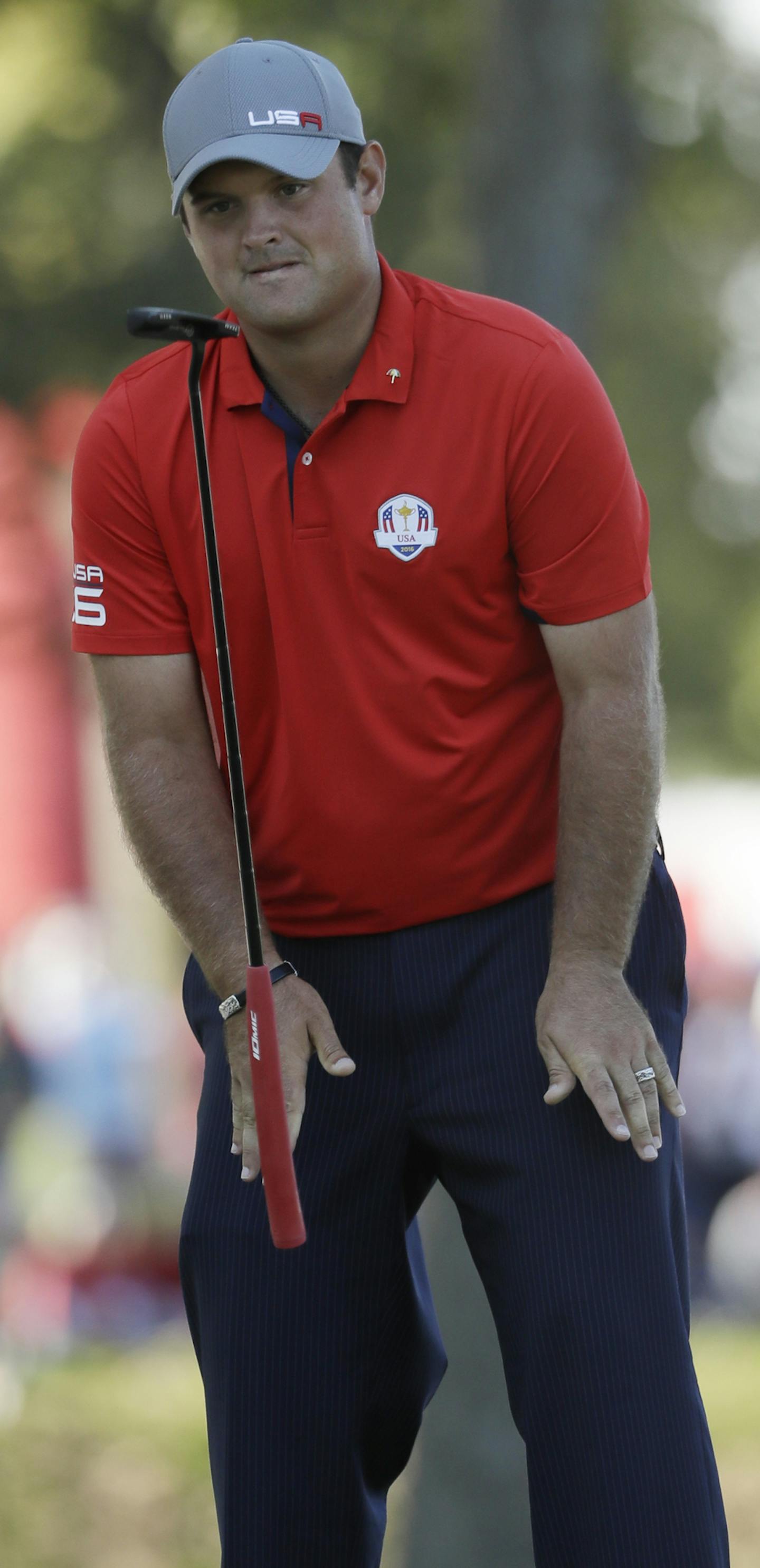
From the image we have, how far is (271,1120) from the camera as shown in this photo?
6.56 ft

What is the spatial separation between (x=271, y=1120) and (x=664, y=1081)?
0.49m

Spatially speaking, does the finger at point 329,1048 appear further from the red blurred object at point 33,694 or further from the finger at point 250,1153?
the red blurred object at point 33,694

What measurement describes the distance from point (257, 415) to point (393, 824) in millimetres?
544

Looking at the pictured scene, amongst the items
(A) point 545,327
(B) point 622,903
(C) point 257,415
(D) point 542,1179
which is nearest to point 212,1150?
(D) point 542,1179

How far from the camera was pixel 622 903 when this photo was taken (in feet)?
7.17

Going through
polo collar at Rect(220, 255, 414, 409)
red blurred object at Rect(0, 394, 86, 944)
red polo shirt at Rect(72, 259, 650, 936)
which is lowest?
red blurred object at Rect(0, 394, 86, 944)

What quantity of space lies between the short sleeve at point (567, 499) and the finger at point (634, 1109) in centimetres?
55

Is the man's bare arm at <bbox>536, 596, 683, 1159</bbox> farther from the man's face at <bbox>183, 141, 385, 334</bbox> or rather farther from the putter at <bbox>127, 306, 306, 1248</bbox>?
the man's face at <bbox>183, 141, 385, 334</bbox>

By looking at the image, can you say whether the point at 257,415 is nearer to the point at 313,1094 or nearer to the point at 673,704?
the point at 313,1094

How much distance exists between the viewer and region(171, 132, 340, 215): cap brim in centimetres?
209

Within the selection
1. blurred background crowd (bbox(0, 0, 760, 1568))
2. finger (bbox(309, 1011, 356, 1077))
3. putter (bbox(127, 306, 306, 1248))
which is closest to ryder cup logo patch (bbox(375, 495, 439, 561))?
putter (bbox(127, 306, 306, 1248))

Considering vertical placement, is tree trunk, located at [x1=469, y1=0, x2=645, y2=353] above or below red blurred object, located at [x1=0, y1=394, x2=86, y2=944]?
above

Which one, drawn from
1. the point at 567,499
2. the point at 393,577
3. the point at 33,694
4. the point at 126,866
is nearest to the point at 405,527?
the point at 393,577

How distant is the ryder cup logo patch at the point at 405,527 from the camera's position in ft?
7.03
